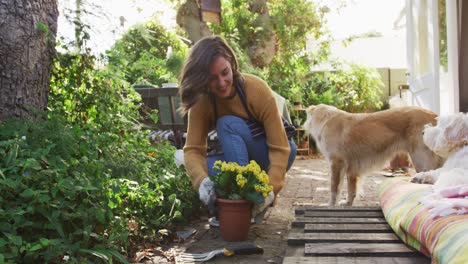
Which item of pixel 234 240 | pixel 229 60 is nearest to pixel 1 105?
pixel 229 60

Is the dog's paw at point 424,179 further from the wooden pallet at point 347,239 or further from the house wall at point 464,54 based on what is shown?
the house wall at point 464,54

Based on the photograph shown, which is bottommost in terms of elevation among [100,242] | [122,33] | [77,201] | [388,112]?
[100,242]

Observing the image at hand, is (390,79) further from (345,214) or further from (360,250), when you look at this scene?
(360,250)

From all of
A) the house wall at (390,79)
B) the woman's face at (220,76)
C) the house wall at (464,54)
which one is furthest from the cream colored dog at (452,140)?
the house wall at (390,79)

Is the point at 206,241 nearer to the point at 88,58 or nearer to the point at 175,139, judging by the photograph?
the point at 88,58

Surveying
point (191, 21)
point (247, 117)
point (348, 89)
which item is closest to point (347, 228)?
Answer: point (247, 117)

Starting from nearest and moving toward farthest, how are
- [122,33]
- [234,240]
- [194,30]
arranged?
[234,240]
[122,33]
[194,30]

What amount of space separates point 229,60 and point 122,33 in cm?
88

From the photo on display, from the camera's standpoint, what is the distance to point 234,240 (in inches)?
127

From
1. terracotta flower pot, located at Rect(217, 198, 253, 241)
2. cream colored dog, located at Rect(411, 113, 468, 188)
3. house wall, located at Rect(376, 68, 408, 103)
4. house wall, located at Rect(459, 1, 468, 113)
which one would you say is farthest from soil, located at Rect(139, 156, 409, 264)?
house wall, located at Rect(376, 68, 408, 103)

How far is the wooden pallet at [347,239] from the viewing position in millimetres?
2182

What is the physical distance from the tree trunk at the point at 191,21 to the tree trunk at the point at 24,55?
8519 mm

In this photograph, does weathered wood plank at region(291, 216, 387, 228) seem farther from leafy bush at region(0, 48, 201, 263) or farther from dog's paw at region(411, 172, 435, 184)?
leafy bush at region(0, 48, 201, 263)

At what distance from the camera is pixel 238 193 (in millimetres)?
3125
